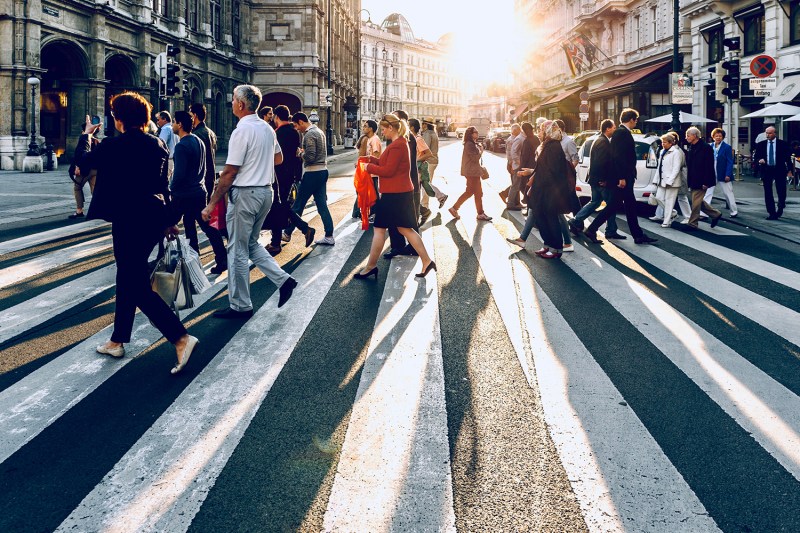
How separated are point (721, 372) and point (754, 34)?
24.4 meters

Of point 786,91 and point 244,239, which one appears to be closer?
point 244,239

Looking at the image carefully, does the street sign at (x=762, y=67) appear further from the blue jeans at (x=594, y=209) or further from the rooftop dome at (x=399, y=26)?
the rooftop dome at (x=399, y=26)

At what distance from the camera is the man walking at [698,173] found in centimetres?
1163

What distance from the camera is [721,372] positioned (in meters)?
4.64

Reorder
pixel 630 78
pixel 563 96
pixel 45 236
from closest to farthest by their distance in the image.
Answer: pixel 45 236 → pixel 630 78 → pixel 563 96

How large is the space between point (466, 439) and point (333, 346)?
5.92ft

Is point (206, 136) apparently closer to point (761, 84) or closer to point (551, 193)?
point (551, 193)

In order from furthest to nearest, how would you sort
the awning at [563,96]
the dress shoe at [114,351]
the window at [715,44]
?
1. the awning at [563,96]
2. the window at [715,44]
3. the dress shoe at [114,351]

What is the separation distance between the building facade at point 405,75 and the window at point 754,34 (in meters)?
79.0

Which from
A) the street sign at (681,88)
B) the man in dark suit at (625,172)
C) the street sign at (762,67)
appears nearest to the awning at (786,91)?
the street sign at (681,88)

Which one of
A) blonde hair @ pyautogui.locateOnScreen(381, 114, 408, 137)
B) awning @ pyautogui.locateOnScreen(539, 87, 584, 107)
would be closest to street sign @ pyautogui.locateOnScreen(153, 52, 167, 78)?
blonde hair @ pyautogui.locateOnScreen(381, 114, 408, 137)

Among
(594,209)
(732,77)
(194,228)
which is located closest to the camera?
(194,228)

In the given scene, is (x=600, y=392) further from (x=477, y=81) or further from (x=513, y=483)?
(x=477, y=81)

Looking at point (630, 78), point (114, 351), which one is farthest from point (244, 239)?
point (630, 78)
